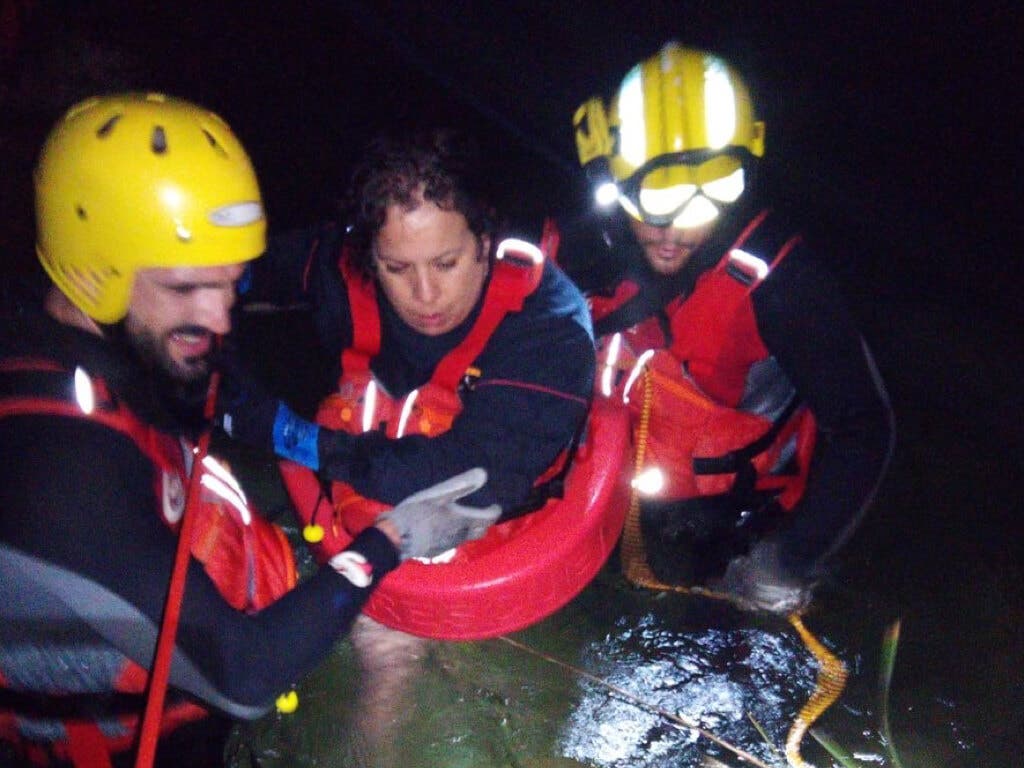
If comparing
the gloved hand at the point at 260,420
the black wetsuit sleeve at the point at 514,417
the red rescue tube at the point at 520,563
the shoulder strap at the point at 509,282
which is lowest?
the red rescue tube at the point at 520,563

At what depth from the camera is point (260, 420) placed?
2.70 meters

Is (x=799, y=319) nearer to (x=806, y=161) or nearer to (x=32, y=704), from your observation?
(x=32, y=704)

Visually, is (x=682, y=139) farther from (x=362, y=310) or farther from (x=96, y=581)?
(x=96, y=581)

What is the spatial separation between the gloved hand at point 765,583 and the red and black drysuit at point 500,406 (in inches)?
34.5

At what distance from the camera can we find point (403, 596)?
2598 mm

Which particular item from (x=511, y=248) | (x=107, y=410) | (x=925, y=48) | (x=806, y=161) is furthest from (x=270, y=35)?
(x=107, y=410)

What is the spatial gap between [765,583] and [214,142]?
2.38 meters

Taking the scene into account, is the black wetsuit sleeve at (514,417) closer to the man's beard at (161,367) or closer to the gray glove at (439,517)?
the gray glove at (439,517)

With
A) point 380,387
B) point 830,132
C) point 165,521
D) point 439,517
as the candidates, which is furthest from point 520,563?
point 830,132

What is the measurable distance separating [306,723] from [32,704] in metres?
1.07

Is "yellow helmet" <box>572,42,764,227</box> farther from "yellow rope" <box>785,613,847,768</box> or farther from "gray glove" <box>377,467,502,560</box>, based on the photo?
"yellow rope" <box>785,613,847,768</box>

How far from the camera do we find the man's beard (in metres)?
1.84

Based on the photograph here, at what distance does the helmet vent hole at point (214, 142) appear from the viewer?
1.87 m

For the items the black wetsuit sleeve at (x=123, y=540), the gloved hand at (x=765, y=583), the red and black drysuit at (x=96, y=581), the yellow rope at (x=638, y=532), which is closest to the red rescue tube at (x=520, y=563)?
the yellow rope at (x=638, y=532)
